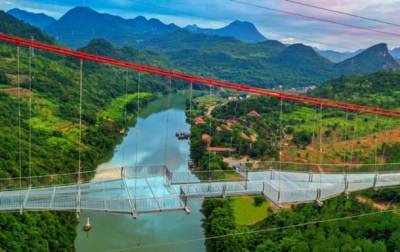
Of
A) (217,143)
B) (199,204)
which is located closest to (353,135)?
(217,143)

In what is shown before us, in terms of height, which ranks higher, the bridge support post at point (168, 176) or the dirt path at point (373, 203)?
the bridge support post at point (168, 176)

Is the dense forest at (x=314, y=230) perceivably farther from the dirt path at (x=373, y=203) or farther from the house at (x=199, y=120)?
the house at (x=199, y=120)

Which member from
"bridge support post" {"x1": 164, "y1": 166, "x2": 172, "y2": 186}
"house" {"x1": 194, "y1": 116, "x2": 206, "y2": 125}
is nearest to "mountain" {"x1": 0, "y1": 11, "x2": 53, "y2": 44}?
"house" {"x1": 194, "y1": 116, "x2": 206, "y2": 125}

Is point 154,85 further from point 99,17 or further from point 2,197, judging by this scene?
point 99,17

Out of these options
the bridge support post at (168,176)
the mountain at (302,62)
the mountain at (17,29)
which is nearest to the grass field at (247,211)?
the bridge support post at (168,176)

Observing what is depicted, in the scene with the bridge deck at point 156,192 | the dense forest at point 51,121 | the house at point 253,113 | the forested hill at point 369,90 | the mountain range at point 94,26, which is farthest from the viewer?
the mountain range at point 94,26

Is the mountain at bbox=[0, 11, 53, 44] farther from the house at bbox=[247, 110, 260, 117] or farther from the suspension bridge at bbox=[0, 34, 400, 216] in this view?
the suspension bridge at bbox=[0, 34, 400, 216]

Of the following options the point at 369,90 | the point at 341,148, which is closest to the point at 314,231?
the point at 341,148
